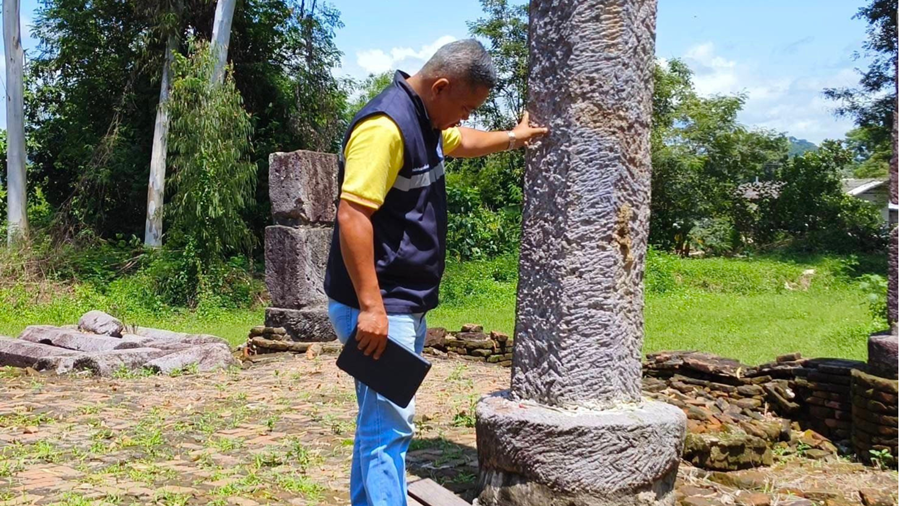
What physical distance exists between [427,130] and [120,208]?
1669 centimetres

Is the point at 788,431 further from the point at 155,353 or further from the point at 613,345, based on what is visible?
the point at 155,353

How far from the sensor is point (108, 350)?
8742 millimetres

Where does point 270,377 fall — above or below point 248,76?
below

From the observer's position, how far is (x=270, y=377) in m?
7.90

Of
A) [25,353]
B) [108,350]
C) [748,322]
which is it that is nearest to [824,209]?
[748,322]

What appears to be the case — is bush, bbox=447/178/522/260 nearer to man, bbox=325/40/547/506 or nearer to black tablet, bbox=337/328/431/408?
man, bbox=325/40/547/506

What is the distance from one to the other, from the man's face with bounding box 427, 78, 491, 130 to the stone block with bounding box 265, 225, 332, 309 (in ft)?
21.4

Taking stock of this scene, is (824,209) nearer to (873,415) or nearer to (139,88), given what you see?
(139,88)

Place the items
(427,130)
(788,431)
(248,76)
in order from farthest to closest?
(248,76) < (788,431) < (427,130)

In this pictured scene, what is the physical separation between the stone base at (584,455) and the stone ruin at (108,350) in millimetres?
5338

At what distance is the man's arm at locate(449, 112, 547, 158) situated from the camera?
144 inches

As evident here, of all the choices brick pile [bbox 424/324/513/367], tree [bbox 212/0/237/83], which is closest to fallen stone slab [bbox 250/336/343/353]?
brick pile [bbox 424/324/513/367]

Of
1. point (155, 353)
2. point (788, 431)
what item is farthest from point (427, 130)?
point (155, 353)

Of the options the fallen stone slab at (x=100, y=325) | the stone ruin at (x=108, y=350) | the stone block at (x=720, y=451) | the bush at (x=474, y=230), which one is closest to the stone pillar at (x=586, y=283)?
the stone block at (x=720, y=451)
